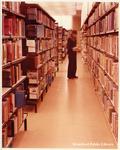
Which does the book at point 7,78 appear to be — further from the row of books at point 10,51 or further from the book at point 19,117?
the book at point 19,117

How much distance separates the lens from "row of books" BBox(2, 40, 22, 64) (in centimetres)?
339

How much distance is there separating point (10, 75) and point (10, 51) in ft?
0.89

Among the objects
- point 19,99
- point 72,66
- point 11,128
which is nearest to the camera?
point 11,128

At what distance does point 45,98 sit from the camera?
650 centimetres

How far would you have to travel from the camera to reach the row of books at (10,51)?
3392 millimetres

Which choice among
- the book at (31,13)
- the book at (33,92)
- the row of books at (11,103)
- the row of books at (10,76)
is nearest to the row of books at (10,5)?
the row of books at (10,76)

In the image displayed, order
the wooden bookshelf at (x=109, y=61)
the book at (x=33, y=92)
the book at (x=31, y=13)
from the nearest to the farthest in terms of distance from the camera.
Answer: the wooden bookshelf at (x=109, y=61), the book at (x=31, y=13), the book at (x=33, y=92)

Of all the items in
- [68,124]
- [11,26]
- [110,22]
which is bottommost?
[68,124]

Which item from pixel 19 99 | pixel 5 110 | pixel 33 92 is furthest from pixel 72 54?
pixel 5 110

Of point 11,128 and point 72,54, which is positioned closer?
point 11,128

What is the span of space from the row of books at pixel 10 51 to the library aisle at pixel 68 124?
1.03m

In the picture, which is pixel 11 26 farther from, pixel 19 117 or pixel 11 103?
pixel 19 117

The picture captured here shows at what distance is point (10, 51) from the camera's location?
143 inches

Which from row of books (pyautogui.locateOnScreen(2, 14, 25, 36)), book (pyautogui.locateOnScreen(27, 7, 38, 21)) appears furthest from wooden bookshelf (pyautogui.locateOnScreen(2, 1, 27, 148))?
book (pyautogui.locateOnScreen(27, 7, 38, 21))
